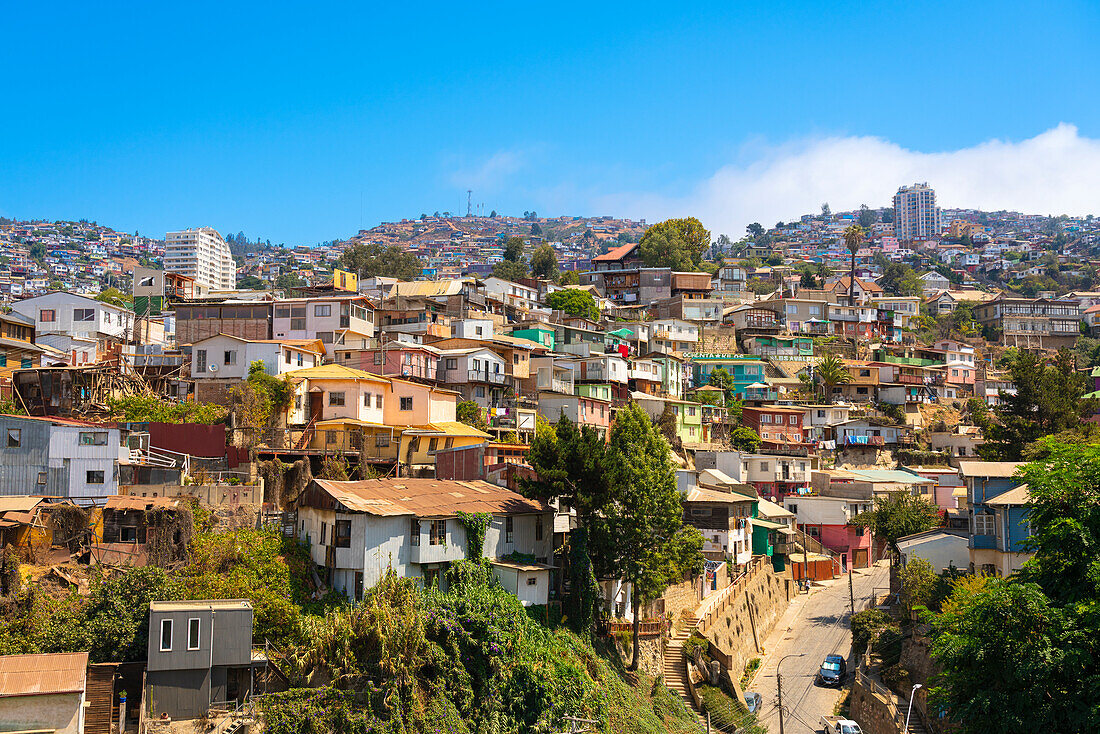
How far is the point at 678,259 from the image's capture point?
11050 cm

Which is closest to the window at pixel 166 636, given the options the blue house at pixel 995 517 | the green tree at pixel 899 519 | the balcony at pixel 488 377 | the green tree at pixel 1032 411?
the balcony at pixel 488 377

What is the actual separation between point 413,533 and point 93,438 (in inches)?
401

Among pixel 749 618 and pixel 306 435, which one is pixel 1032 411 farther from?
pixel 306 435

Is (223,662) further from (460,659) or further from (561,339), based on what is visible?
(561,339)

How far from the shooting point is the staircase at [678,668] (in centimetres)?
3734

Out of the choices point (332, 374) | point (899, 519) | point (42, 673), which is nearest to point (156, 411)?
point (332, 374)

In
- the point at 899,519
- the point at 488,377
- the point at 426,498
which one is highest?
the point at 488,377

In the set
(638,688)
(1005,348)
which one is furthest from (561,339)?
(1005,348)

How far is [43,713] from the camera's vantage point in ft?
73.9

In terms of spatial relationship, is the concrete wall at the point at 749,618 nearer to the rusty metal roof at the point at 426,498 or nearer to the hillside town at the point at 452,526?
the hillside town at the point at 452,526

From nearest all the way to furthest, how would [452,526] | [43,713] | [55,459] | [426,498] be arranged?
[43,713] < [55,459] < [452,526] < [426,498]

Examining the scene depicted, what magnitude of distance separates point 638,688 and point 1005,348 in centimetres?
8347

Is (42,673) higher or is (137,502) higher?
(137,502)

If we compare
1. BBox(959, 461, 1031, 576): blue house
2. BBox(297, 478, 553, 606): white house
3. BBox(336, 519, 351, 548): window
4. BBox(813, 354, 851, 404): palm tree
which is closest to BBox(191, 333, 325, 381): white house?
BBox(297, 478, 553, 606): white house
